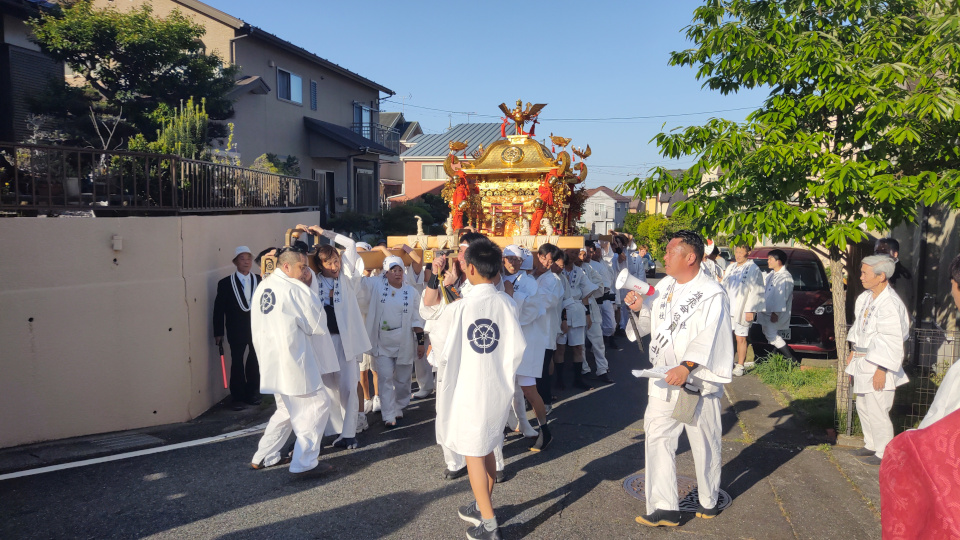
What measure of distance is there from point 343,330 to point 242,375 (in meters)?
2.12

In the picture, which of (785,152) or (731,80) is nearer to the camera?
(785,152)

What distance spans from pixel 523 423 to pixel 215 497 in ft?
8.66

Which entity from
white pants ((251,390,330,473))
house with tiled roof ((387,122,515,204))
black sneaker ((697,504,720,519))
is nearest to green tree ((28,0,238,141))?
white pants ((251,390,330,473))

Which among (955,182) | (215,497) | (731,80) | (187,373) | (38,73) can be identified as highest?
(38,73)

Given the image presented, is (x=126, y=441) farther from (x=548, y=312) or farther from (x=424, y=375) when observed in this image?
(x=548, y=312)

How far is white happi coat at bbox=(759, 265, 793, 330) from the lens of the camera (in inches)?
359

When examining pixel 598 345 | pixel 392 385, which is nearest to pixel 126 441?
pixel 392 385

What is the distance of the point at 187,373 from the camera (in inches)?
264

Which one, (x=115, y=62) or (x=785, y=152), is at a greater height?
(x=115, y=62)

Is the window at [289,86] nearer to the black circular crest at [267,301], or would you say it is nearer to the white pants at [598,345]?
the white pants at [598,345]

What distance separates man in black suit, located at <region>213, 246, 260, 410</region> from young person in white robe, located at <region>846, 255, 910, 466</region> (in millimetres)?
5935

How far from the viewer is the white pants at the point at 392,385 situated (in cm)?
647

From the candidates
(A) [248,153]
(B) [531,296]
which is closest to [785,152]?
(B) [531,296]

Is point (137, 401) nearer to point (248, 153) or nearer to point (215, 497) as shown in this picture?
point (215, 497)
